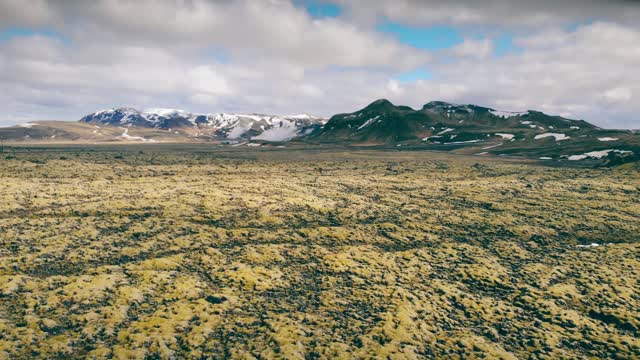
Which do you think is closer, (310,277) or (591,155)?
(310,277)

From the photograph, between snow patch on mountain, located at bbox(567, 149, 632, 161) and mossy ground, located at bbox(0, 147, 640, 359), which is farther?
snow patch on mountain, located at bbox(567, 149, 632, 161)

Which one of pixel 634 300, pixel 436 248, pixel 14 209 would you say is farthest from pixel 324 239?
pixel 14 209

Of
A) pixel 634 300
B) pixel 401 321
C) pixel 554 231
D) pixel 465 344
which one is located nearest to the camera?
pixel 465 344

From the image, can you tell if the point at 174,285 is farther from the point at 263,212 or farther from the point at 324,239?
the point at 263,212

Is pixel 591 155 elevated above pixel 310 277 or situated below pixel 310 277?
above

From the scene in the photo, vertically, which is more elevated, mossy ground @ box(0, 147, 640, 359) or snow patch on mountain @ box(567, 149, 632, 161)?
snow patch on mountain @ box(567, 149, 632, 161)

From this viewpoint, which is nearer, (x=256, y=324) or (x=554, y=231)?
(x=256, y=324)

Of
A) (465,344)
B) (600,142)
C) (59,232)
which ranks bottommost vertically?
(465,344)

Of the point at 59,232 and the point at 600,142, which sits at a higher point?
the point at 600,142
